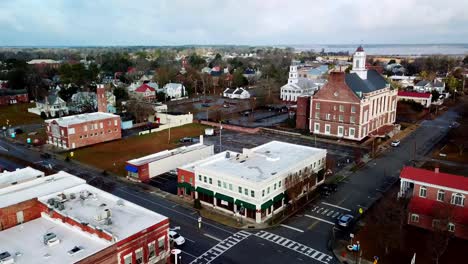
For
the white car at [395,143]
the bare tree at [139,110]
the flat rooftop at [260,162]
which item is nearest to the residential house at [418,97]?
the white car at [395,143]

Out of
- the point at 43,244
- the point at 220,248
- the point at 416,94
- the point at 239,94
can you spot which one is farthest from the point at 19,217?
the point at 416,94

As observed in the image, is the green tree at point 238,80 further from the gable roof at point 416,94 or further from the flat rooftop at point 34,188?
the flat rooftop at point 34,188

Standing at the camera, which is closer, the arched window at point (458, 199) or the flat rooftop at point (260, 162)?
the arched window at point (458, 199)

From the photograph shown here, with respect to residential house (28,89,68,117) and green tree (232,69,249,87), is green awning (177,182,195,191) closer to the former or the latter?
residential house (28,89,68,117)

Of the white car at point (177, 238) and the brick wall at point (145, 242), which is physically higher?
the brick wall at point (145, 242)

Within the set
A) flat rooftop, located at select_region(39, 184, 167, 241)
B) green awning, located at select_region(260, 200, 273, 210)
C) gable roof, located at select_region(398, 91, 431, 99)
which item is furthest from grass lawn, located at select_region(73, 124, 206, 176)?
gable roof, located at select_region(398, 91, 431, 99)

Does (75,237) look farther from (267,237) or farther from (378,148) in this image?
(378,148)
